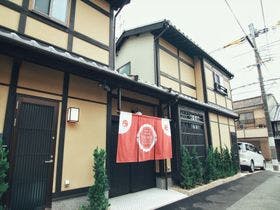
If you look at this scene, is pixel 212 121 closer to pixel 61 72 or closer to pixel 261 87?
pixel 261 87

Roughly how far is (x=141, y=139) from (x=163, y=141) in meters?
1.17

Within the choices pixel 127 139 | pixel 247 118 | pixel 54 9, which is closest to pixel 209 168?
pixel 127 139

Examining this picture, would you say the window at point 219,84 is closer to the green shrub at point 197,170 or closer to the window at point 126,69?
the window at point 126,69

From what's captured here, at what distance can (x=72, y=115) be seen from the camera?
5.30 m

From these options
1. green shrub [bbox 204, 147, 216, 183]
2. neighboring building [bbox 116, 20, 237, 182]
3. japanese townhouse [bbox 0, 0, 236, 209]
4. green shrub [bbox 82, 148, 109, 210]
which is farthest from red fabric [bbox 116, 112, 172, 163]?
green shrub [bbox 204, 147, 216, 183]

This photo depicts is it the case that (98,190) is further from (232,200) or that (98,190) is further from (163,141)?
A: (232,200)

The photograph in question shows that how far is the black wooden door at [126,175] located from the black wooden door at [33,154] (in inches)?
90.1

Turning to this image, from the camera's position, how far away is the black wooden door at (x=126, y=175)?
692cm

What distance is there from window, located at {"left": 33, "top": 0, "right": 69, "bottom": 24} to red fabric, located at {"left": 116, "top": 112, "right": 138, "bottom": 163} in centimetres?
332

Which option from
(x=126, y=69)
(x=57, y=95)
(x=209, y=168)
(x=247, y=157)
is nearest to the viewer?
(x=57, y=95)

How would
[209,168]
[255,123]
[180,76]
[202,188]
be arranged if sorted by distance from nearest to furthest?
[202,188], [209,168], [180,76], [255,123]

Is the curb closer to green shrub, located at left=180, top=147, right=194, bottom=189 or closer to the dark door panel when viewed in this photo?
green shrub, located at left=180, top=147, right=194, bottom=189

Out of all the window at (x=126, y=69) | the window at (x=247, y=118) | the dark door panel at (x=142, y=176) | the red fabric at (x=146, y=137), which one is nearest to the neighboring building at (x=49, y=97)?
the red fabric at (x=146, y=137)

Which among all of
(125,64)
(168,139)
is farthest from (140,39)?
(168,139)
